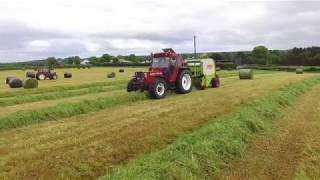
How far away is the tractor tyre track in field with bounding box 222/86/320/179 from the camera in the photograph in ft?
30.6

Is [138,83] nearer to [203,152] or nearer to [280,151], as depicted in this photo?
[280,151]

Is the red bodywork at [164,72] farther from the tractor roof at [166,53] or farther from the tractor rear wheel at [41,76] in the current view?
the tractor rear wheel at [41,76]

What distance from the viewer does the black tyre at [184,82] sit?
75.9 ft

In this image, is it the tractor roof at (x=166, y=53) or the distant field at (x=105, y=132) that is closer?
the distant field at (x=105, y=132)

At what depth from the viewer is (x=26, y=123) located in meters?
15.5

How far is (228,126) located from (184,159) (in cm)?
365

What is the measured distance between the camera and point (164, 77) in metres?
22.6

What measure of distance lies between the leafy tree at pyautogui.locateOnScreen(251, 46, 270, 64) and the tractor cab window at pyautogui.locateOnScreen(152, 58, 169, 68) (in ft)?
321

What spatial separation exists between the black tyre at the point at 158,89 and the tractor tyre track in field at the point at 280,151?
6531mm

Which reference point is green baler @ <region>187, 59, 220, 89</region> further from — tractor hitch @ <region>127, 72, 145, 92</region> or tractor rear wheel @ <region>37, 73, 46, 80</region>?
tractor rear wheel @ <region>37, 73, 46, 80</region>

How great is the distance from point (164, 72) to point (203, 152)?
42.5 feet

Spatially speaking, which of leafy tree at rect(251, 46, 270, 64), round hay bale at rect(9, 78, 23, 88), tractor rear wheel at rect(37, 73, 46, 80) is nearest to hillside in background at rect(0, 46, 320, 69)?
leafy tree at rect(251, 46, 270, 64)

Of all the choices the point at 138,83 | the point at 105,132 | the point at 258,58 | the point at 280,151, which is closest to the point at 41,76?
the point at 138,83

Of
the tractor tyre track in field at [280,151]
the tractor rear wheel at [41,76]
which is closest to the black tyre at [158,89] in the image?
the tractor tyre track in field at [280,151]
